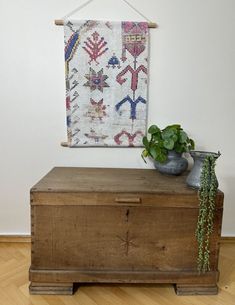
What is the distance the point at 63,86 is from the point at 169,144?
79 centimetres

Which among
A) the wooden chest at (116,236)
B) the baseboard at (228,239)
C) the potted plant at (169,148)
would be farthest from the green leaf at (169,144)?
the baseboard at (228,239)

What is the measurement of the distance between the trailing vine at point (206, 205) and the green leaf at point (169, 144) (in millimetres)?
272

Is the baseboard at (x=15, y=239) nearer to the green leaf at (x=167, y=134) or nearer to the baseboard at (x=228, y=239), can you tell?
the green leaf at (x=167, y=134)

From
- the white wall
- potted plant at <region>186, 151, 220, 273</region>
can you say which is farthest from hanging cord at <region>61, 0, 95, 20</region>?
potted plant at <region>186, 151, 220, 273</region>

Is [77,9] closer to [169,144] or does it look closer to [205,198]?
[169,144]

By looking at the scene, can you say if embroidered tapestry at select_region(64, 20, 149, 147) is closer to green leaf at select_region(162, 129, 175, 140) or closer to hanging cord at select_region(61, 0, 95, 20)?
hanging cord at select_region(61, 0, 95, 20)

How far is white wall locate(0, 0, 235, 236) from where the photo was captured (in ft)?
5.44

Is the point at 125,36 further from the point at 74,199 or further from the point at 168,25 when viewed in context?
the point at 74,199

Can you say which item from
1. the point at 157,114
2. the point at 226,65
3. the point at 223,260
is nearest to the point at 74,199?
the point at 157,114

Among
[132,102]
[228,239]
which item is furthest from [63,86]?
[228,239]

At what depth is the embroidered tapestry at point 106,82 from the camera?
164 cm

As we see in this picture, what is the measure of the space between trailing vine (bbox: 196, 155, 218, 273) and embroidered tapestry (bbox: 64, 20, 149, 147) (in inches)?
23.1

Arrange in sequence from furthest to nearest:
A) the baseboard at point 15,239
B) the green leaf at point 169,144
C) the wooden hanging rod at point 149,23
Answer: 1. the baseboard at point 15,239
2. the wooden hanging rod at point 149,23
3. the green leaf at point 169,144

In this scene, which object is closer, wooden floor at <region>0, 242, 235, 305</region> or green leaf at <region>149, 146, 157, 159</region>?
wooden floor at <region>0, 242, 235, 305</region>
